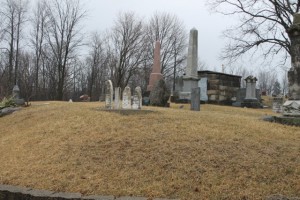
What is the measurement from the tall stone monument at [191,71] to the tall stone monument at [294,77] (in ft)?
40.9

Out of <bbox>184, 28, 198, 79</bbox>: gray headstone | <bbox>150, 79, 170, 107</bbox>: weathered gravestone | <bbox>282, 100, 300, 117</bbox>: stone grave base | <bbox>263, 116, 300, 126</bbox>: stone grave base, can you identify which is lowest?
<bbox>263, 116, 300, 126</bbox>: stone grave base

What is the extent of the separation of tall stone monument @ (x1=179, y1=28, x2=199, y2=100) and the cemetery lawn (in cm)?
1386

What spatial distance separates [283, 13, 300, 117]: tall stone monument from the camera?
35.0 ft

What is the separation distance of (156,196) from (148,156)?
1.47 m

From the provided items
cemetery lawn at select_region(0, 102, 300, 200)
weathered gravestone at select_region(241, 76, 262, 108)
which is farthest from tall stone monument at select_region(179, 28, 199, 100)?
cemetery lawn at select_region(0, 102, 300, 200)

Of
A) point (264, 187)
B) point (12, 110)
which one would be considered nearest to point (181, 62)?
point (12, 110)

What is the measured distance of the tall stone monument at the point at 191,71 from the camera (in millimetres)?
23641

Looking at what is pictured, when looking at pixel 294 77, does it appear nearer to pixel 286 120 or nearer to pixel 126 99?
pixel 286 120

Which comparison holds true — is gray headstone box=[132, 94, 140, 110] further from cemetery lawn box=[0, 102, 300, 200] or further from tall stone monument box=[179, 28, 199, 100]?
tall stone monument box=[179, 28, 199, 100]

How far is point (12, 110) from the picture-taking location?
1502cm

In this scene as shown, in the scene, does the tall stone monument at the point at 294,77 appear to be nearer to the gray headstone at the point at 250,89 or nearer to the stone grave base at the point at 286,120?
the stone grave base at the point at 286,120

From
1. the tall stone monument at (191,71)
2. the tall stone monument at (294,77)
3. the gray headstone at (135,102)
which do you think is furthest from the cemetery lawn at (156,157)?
the tall stone monument at (191,71)

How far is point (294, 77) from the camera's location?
36.0 feet

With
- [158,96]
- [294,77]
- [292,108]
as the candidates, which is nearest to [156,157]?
[292,108]
